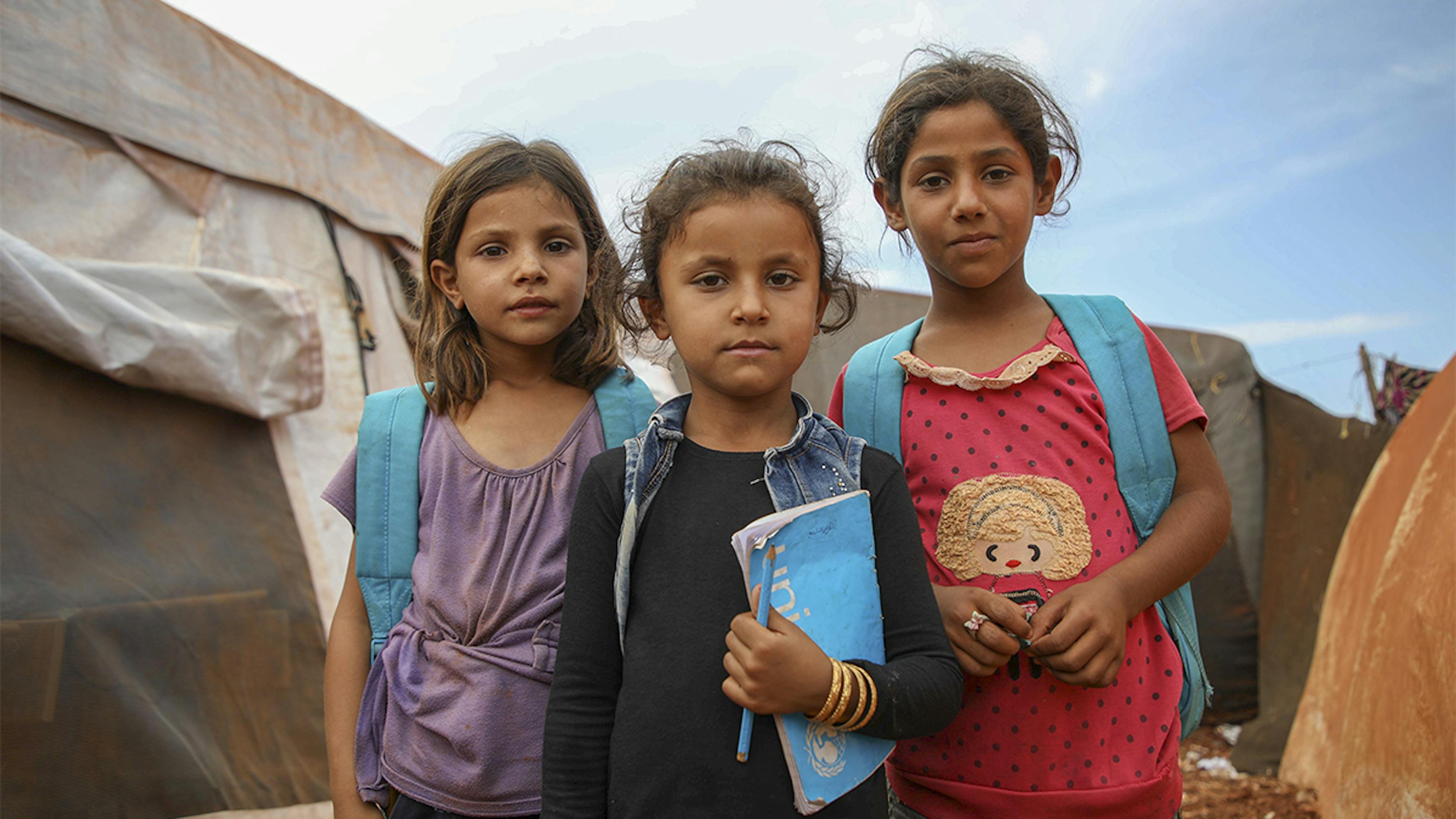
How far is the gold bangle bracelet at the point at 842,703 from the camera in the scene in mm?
966

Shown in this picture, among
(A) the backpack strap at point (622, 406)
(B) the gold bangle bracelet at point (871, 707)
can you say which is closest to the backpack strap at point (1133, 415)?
(B) the gold bangle bracelet at point (871, 707)

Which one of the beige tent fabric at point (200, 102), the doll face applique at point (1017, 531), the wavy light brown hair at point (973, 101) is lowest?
the doll face applique at point (1017, 531)

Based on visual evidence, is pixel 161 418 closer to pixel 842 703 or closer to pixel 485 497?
pixel 485 497

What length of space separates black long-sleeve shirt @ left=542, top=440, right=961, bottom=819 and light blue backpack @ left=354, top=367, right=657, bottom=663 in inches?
12.0

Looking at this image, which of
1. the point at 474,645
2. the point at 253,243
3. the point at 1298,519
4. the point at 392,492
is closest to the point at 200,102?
the point at 253,243

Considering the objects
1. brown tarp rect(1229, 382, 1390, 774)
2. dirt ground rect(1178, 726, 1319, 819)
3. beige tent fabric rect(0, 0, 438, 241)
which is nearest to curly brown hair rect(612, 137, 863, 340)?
beige tent fabric rect(0, 0, 438, 241)

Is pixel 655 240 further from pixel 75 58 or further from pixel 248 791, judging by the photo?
pixel 75 58

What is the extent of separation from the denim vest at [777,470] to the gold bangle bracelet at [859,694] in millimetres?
223

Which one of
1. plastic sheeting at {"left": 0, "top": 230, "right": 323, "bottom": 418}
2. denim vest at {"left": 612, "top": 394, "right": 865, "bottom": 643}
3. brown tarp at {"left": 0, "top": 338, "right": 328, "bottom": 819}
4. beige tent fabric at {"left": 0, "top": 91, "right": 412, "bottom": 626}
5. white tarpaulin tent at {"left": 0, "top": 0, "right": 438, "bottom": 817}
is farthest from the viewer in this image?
beige tent fabric at {"left": 0, "top": 91, "right": 412, "bottom": 626}

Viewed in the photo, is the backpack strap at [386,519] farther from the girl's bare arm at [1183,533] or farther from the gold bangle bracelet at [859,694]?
the girl's bare arm at [1183,533]

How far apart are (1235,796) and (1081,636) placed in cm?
328

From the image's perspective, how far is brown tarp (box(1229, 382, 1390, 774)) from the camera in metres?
4.48

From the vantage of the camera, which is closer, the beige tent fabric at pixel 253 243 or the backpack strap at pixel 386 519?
the backpack strap at pixel 386 519

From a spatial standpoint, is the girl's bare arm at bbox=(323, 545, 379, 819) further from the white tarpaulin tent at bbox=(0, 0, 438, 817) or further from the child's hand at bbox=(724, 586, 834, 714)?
the white tarpaulin tent at bbox=(0, 0, 438, 817)
